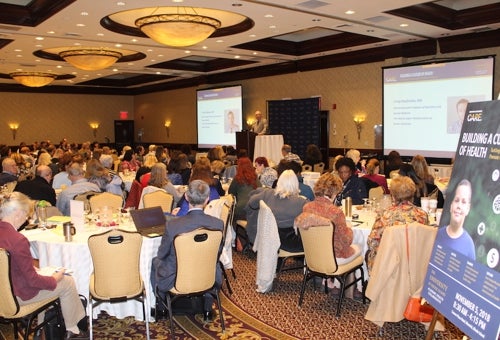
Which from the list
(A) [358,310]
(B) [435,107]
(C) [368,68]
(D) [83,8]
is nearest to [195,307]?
(A) [358,310]

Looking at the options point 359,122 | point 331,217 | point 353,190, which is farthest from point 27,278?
point 359,122

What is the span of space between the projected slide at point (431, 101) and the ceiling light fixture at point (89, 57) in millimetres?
7153

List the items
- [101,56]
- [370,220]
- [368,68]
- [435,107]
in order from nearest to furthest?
1. [370,220]
2. [435,107]
3. [101,56]
4. [368,68]

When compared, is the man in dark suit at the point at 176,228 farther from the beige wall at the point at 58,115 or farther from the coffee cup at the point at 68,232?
the beige wall at the point at 58,115

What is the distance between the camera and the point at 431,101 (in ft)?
39.4

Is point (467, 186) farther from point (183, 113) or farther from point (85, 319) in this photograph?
point (183, 113)

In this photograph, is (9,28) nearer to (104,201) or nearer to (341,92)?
(104,201)

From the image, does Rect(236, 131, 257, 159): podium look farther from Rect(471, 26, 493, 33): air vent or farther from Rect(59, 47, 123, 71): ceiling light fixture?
Rect(471, 26, 493, 33): air vent

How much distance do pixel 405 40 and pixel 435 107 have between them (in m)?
1.76

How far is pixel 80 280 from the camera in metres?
4.67

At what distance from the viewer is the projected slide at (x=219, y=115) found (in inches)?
712

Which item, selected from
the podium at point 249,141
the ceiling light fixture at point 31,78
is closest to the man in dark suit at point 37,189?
the podium at point 249,141

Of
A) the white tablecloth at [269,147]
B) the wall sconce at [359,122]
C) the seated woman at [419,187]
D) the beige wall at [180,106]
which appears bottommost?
the seated woman at [419,187]

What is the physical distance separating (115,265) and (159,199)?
2627 millimetres
